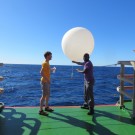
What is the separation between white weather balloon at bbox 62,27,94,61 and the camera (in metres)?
7.55

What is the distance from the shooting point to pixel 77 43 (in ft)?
24.8

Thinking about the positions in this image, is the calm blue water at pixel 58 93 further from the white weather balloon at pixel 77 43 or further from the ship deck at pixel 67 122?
the ship deck at pixel 67 122

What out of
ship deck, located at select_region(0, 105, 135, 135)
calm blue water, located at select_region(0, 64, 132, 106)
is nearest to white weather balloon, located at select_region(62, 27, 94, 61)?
ship deck, located at select_region(0, 105, 135, 135)

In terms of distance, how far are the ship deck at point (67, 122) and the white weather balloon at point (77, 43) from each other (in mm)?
1649

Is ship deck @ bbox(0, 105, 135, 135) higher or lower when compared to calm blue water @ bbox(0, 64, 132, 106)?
higher

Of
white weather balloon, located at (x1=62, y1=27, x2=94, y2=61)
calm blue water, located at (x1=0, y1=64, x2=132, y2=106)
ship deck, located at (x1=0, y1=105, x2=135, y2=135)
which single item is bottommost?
calm blue water, located at (x1=0, y1=64, x2=132, y2=106)

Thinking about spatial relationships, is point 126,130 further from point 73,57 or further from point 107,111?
point 73,57

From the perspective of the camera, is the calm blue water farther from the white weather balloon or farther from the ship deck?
the ship deck

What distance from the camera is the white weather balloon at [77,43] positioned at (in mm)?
7547

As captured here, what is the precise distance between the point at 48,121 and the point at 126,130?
191 centimetres

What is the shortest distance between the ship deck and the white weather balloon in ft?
5.41

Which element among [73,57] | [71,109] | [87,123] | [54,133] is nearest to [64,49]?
[73,57]

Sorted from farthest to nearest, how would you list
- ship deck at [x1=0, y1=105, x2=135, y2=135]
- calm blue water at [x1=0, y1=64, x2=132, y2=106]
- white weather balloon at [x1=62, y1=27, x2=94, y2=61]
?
calm blue water at [x1=0, y1=64, x2=132, y2=106] < white weather balloon at [x1=62, y1=27, x2=94, y2=61] < ship deck at [x1=0, y1=105, x2=135, y2=135]

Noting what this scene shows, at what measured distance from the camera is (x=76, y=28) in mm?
7727
